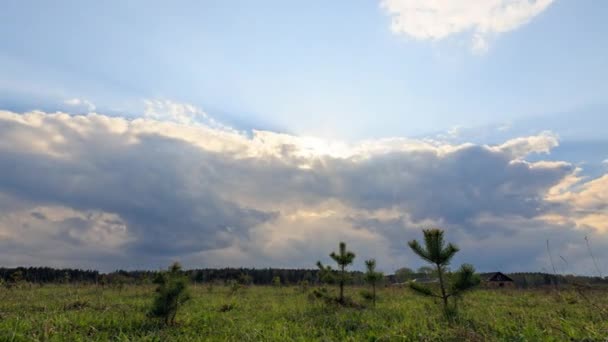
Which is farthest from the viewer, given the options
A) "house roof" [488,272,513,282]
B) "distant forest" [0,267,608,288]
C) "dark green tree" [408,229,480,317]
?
"house roof" [488,272,513,282]

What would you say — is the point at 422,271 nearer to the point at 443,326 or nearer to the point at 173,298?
the point at 443,326

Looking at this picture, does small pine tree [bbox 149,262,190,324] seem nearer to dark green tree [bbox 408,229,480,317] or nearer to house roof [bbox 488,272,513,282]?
dark green tree [bbox 408,229,480,317]

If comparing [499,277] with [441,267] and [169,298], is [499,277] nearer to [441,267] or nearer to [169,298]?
[441,267]

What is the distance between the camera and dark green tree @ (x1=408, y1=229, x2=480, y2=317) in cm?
920

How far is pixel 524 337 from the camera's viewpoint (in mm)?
7230

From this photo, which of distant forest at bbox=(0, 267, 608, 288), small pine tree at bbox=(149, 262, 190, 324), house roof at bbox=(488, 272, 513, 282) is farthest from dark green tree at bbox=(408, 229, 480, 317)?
house roof at bbox=(488, 272, 513, 282)

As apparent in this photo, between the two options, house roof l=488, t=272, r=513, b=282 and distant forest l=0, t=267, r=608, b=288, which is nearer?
distant forest l=0, t=267, r=608, b=288

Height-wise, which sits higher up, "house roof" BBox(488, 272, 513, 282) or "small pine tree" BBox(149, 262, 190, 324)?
"house roof" BBox(488, 272, 513, 282)

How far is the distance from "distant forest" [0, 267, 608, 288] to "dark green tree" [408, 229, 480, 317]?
1.78ft

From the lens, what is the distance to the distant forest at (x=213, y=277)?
2645 cm

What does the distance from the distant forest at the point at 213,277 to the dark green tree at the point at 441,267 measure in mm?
542

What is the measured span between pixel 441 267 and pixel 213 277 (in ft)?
196

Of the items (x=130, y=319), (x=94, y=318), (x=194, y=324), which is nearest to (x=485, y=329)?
(x=194, y=324)

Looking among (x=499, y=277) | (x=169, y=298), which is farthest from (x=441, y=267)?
(x=499, y=277)
